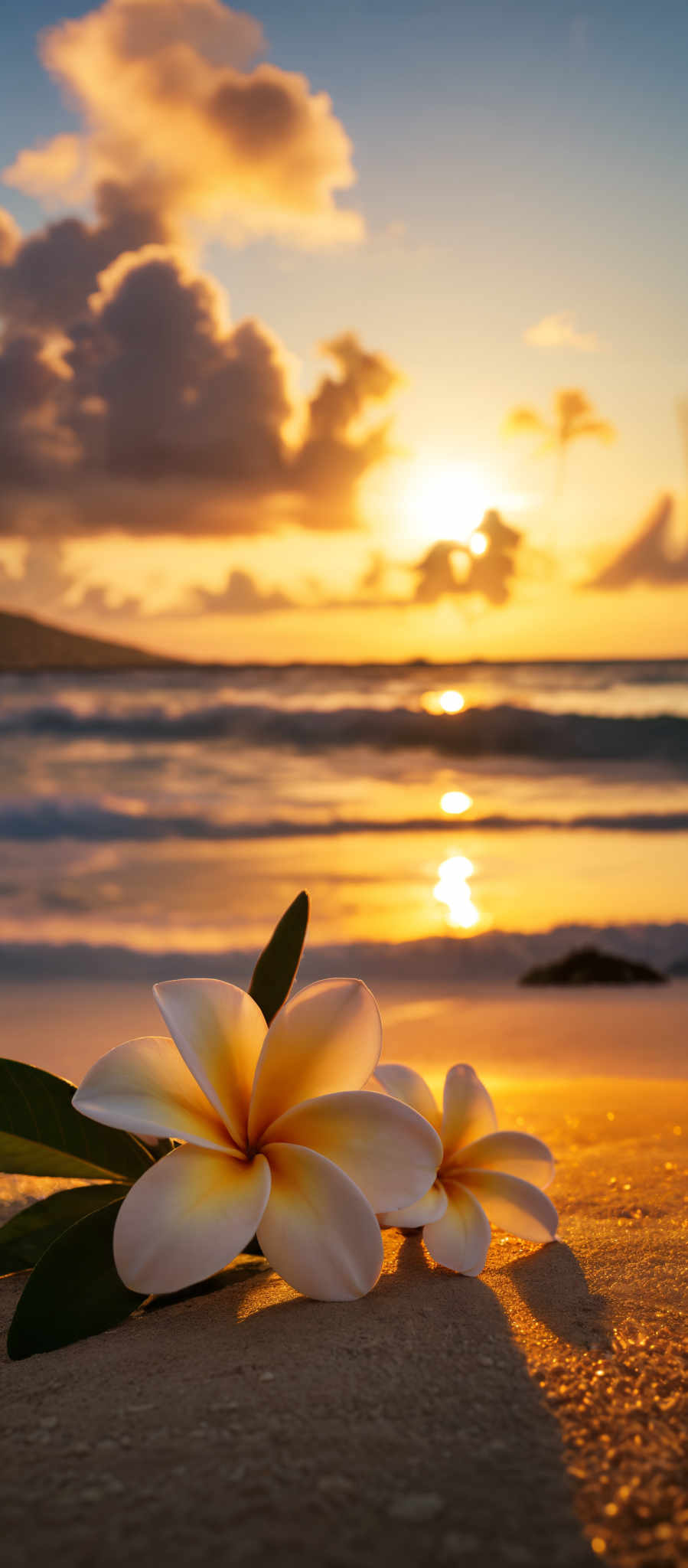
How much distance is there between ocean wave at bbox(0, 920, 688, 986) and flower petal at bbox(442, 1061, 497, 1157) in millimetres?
3092

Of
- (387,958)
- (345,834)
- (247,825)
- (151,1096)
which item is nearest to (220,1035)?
(151,1096)

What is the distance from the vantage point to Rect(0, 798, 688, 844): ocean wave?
28.7 feet

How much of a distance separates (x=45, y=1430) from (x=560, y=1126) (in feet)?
5.52

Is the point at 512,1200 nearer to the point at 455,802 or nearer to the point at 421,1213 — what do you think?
the point at 421,1213

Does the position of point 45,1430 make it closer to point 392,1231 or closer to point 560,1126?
point 392,1231

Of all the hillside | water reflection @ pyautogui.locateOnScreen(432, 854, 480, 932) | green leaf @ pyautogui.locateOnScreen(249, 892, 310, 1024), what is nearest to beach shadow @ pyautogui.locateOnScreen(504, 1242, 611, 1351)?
green leaf @ pyautogui.locateOnScreen(249, 892, 310, 1024)

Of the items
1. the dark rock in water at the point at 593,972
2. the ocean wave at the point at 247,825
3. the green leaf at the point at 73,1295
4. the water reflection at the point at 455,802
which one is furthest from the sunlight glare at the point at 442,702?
the green leaf at the point at 73,1295

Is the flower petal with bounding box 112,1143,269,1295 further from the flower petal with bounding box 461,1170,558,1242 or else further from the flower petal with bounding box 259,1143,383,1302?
the flower petal with bounding box 461,1170,558,1242

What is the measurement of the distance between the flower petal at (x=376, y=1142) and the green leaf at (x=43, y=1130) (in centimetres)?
29

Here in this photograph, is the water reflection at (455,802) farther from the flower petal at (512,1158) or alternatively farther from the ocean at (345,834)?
the flower petal at (512,1158)

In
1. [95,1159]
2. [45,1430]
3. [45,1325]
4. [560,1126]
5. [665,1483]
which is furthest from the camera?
[560,1126]

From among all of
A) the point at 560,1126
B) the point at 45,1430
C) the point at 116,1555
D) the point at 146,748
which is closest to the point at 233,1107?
the point at 45,1430

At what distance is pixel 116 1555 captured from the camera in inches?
32.9

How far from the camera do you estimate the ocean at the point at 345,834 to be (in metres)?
5.19
